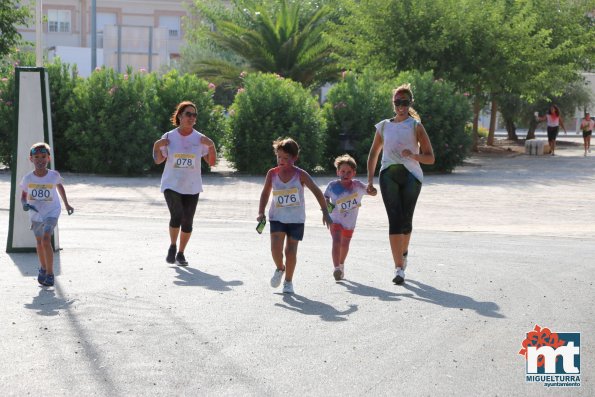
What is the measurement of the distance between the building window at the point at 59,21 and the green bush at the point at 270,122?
54.9 m

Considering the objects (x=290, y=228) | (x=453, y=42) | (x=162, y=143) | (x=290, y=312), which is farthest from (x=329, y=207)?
(x=453, y=42)

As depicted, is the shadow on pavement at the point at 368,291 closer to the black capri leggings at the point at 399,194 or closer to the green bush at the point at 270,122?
the black capri leggings at the point at 399,194

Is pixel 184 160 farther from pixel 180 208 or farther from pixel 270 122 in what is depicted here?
pixel 270 122

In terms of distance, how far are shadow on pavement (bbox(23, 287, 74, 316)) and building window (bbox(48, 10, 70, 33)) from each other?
70.9 metres

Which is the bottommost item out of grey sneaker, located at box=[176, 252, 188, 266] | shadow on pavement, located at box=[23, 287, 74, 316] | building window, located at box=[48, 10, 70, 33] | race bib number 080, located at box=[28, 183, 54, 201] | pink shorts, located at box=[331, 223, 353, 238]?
grey sneaker, located at box=[176, 252, 188, 266]

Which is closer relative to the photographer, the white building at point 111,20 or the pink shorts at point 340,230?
the pink shorts at point 340,230

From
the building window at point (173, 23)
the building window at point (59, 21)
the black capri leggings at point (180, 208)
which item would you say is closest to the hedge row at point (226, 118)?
the black capri leggings at point (180, 208)

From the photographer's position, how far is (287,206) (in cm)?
931

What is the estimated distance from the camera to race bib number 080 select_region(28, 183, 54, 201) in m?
9.73

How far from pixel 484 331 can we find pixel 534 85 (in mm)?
26189

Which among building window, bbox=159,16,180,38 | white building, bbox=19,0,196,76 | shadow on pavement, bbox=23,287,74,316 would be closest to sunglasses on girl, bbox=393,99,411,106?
shadow on pavement, bbox=23,287,74,316

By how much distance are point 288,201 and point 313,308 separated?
45.1 inches

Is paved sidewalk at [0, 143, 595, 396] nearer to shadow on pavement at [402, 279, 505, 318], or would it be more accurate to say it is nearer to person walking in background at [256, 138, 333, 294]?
shadow on pavement at [402, 279, 505, 318]

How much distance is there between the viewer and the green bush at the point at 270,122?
81.1 ft
